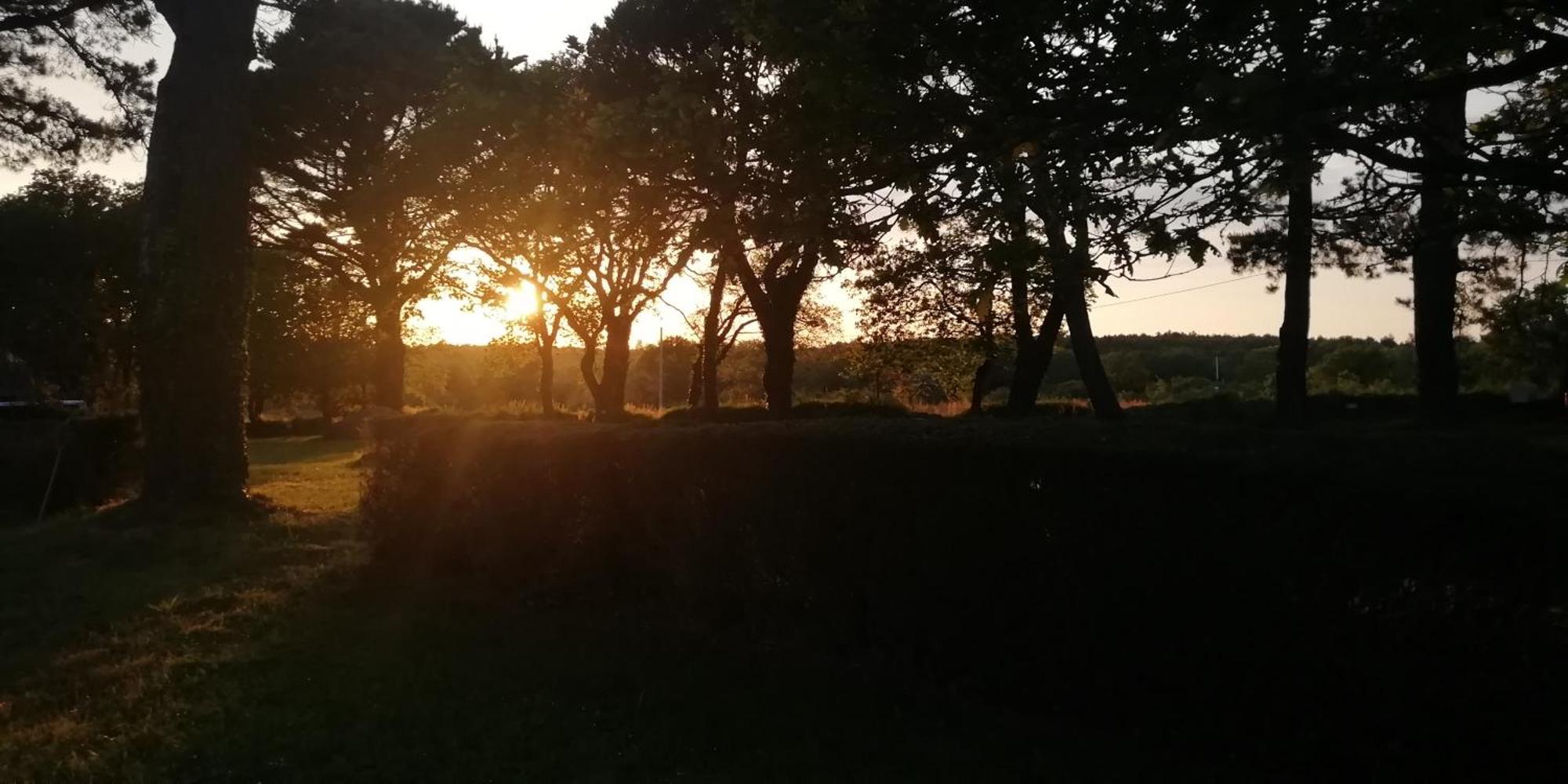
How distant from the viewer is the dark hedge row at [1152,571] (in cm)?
344

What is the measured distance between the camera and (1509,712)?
3371 mm

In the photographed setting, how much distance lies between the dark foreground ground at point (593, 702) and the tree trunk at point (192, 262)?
4.87 metres

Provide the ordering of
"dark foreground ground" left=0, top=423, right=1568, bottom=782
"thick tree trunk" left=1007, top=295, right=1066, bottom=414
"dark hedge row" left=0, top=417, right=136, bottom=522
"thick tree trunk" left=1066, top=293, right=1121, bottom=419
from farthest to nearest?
"thick tree trunk" left=1007, top=295, right=1066, bottom=414 < "thick tree trunk" left=1066, top=293, right=1121, bottom=419 < "dark hedge row" left=0, top=417, right=136, bottom=522 < "dark foreground ground" left=0, top=423, right=1568, bottom=782

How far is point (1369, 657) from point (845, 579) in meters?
2.48

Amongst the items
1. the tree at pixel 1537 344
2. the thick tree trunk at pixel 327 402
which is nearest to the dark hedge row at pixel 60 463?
the tree at pixel 1537 344

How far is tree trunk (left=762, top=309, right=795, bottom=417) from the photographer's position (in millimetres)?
22812

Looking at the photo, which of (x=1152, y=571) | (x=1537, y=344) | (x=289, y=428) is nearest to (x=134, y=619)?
(x=1152, y=571)

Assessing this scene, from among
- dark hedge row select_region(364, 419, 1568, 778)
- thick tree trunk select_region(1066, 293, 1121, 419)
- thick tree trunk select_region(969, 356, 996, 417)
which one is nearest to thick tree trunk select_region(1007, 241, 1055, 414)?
thick tree trunk select_region(1066, 293, 1121, 419)

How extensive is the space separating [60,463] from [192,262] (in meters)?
4.86

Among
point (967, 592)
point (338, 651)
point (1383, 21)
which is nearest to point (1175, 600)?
point (967, 592)

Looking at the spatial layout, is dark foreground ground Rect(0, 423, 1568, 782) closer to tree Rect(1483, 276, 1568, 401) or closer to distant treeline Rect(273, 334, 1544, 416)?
distant treeline Rect(273, 334, 1544, 416)

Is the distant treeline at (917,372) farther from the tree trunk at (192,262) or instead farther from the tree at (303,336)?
the tree trunk at (192,262)

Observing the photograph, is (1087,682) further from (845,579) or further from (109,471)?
(109,471)

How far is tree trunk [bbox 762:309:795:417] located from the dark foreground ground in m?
15.2
